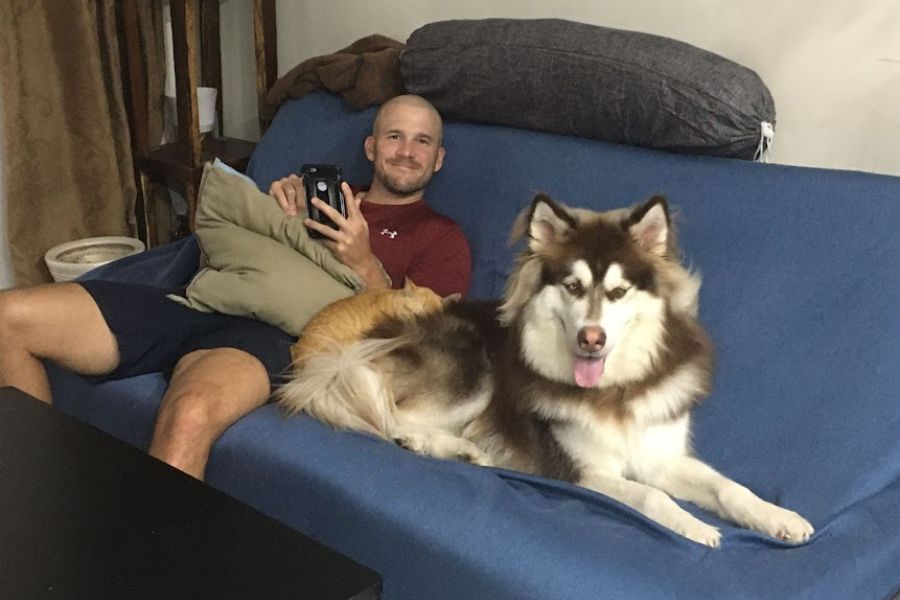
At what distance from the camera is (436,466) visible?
1.58 meters

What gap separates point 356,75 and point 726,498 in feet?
5.61

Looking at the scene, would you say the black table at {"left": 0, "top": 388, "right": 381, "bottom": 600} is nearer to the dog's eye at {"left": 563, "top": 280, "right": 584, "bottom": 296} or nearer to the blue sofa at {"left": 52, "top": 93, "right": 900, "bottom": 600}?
the blue sofa at {"left": 52, "top": 93, "right": 900, "bottom": 600}

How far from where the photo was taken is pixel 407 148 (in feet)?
7.46

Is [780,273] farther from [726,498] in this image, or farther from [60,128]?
[60,128]

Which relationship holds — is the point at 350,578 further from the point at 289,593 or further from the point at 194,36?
the point at 194,36

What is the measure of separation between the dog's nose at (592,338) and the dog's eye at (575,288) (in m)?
0.09

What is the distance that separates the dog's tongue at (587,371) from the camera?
1566mm

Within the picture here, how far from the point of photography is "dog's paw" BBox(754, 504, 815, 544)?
1.41 m

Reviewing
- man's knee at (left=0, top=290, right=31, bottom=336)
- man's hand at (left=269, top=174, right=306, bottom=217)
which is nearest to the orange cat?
man's hand at (left=269, top=174, right=306, bottom=217)

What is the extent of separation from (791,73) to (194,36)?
1980mm

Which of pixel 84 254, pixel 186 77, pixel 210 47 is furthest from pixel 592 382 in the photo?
pixel 210 47

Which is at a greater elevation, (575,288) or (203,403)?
(575,288)

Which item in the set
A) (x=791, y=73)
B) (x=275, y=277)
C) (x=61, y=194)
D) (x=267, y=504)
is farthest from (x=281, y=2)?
(x=267, y=504)

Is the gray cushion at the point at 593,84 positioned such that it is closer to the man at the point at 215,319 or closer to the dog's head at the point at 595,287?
the man at the point at 215,319
